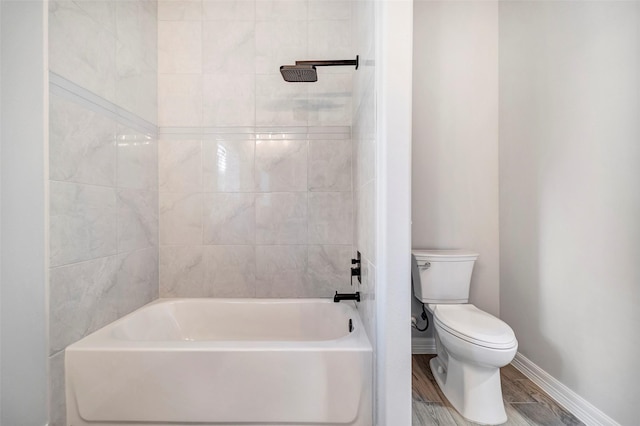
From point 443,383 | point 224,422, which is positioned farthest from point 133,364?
point 443,383

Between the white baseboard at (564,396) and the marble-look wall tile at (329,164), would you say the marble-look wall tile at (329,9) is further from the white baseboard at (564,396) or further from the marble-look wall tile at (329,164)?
the white baseboard at (564,396)

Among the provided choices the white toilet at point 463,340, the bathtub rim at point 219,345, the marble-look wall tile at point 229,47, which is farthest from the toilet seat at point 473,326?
the marble-look wall tile at point 229,47

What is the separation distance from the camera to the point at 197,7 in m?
2.03

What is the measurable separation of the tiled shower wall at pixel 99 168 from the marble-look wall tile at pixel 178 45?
0.27ft

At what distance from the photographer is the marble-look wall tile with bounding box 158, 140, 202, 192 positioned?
2029 mm

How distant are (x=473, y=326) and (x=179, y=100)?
2307mm

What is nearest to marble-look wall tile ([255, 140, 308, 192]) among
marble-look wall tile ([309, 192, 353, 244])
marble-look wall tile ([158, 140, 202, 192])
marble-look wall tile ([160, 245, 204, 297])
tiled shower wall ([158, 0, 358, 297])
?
tiled shower wall ([158, 0, 358, 297])

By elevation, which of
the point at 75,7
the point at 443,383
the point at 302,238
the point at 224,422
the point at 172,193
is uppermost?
the point at 75,7

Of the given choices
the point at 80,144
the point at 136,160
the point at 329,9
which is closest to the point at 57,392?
the point at 80,144

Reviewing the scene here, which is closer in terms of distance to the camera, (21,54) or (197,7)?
(21,54)

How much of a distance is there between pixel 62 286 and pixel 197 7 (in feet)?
6.23

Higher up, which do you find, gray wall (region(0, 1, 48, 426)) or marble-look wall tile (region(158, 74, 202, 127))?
marble-look wall tile (region(158, 74, 202, 127))

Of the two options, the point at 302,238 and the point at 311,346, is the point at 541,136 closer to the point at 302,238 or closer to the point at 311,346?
the point at 302,238

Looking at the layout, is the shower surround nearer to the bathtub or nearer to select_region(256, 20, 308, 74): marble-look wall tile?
select_region(256, 20, 308, 74): marble-look wall tile
